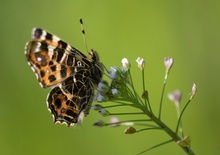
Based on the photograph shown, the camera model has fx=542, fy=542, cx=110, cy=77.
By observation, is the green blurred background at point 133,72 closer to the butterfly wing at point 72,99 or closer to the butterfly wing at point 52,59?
the butterfly wing at point 72,99

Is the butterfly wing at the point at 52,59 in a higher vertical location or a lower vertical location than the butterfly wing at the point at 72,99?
higher

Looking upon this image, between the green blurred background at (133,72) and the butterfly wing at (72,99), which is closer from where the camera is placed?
the butterfly wing at (72,99)

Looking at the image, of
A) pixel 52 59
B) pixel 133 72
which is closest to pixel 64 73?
pixel 52 59

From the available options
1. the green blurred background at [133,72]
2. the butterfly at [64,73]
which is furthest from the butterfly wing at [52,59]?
the green blurred background at [133,72]

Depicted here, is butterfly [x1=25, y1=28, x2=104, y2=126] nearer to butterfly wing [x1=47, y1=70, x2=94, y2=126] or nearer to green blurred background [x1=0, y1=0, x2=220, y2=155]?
butterfly wing [x1=47, y1=70, x2=94, y2=126]

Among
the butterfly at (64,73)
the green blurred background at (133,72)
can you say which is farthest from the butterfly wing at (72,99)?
the green blurred background at (133,72)

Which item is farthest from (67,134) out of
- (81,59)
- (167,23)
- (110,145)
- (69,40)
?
(81,59)
